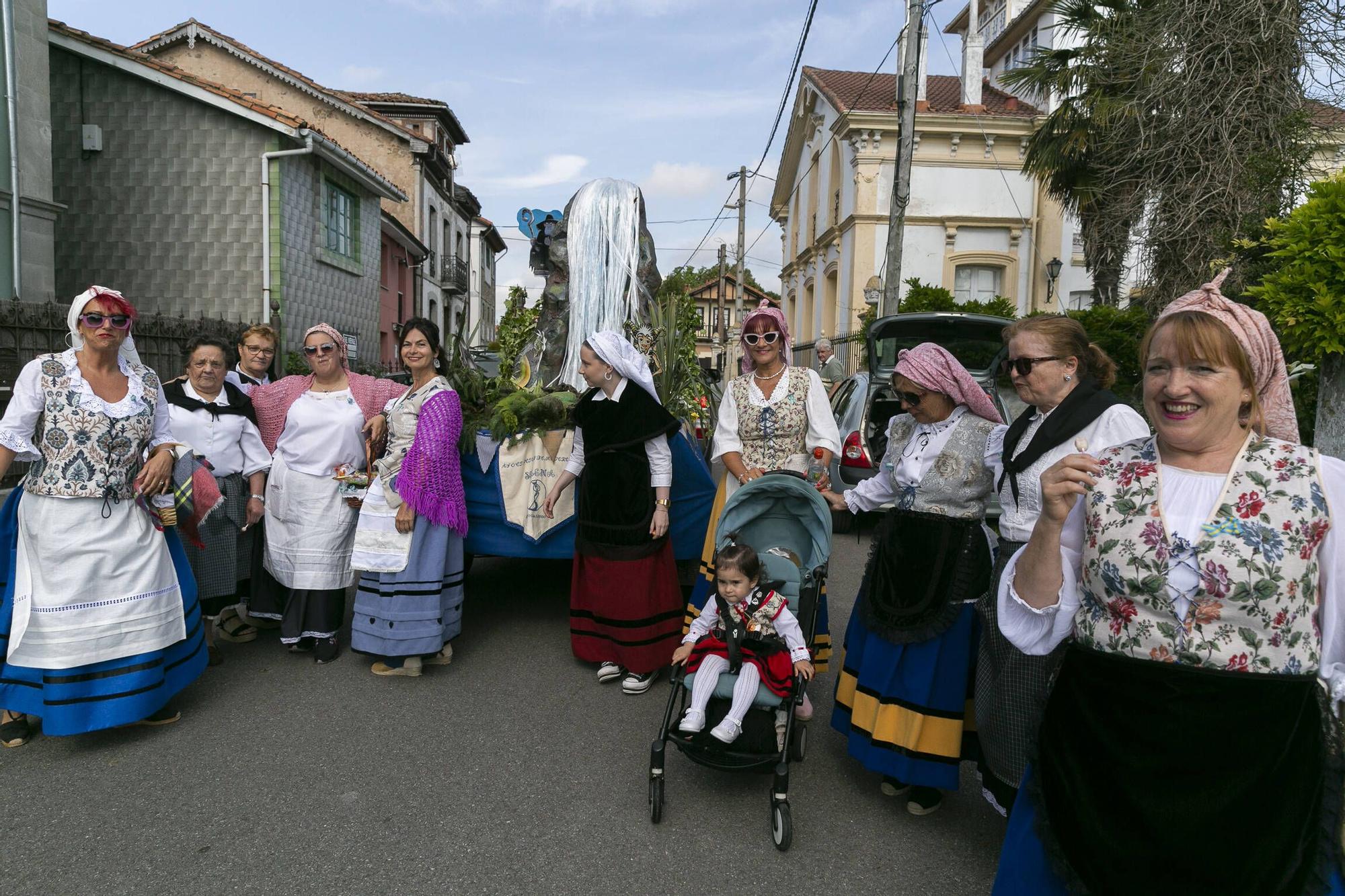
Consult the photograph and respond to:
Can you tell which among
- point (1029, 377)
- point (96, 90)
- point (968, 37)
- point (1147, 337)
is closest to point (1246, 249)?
point (1029, 377)

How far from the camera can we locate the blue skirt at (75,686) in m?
3.58

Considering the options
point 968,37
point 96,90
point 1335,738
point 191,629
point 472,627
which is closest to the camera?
point 1335,738

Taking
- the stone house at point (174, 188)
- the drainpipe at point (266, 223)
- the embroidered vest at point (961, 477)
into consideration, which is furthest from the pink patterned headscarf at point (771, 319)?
the drainpipe at point (266, 223)

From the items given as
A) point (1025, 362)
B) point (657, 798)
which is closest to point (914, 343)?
point (1025, 362)

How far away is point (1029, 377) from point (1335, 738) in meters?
1.38

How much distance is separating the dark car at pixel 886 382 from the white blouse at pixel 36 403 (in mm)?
5632

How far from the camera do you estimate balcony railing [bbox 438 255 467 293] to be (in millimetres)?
30641

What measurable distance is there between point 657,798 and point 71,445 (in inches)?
111

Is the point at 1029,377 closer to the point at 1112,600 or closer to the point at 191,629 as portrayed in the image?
the point at 1112,600

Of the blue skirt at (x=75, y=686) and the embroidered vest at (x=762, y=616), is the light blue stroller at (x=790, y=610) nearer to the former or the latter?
the embroidered vest at (x=762, y=616)

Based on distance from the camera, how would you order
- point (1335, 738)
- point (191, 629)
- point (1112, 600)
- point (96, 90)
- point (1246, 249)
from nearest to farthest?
point (1335, 738)
point (1112, 600)
point (191, 629)
point (1246, 249)
point (96, 90)

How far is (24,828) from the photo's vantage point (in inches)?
122

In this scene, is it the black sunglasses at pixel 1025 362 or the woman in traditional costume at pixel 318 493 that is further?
the woman in traditional costume at pixel 318 493

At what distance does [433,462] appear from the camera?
4.69 meters
